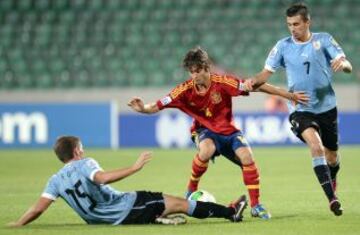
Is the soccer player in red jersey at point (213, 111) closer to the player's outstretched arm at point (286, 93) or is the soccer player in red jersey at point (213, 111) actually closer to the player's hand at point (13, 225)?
→ the player's outstretched arm at point (286, 93)

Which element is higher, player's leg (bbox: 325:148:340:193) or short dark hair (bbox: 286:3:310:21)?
short dark hair (bbox: 286:3:310:21)

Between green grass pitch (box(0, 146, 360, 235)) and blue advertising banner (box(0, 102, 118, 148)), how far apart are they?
0.82 m

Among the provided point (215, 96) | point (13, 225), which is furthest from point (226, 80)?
point (13, 225)

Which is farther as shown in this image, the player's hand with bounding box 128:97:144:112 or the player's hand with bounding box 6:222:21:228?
the player's hand with bounding box 128:97:144:112

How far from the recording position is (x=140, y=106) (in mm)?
9336

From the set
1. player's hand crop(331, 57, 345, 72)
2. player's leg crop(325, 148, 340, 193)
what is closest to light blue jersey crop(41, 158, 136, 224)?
player's hand crop(331, 57, 345, 72)

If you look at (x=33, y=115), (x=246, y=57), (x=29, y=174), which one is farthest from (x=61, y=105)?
(x=29, y=174)

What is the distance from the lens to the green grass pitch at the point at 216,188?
8.30 m

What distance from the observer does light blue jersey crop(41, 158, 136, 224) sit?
824 centimetres

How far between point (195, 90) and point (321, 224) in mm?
2063

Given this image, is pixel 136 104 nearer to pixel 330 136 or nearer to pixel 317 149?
pixel 317 149

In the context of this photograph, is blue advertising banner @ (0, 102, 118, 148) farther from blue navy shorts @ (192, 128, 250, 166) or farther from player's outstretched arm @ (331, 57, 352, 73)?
player's outstretched arm @ (331, 57, 352, 73)

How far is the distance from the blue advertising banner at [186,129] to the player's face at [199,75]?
1204 centimetres

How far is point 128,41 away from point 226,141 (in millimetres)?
15366
